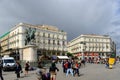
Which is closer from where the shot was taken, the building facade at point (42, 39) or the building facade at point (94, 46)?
the building facade at point (42, 39)

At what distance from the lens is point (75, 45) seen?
142750 mm

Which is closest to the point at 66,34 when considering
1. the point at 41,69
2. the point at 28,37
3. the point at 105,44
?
the point at 105,44

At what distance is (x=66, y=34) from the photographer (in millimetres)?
113438

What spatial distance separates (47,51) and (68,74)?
78.3 meters

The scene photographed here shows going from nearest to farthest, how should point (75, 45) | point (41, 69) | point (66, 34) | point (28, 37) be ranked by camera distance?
1. point (41, 69)
2. point (28, 37)
3. point (66, 34)
4. point (75, 45)

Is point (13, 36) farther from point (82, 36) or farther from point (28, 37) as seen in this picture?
point (28, 37)

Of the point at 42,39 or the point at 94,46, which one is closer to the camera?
the point at 42,39

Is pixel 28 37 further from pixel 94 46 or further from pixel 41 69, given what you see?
pixel 94 46

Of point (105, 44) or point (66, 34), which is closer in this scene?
point (66, 34)

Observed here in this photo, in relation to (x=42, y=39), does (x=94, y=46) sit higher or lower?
lower

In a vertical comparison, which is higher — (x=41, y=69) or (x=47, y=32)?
(x=47, y=32)

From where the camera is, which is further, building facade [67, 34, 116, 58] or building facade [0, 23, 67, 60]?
building facade [67, 34, 116, 58]

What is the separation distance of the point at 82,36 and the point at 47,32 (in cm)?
2725

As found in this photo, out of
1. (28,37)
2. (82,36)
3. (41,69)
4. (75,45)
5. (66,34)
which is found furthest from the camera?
(75,45)
